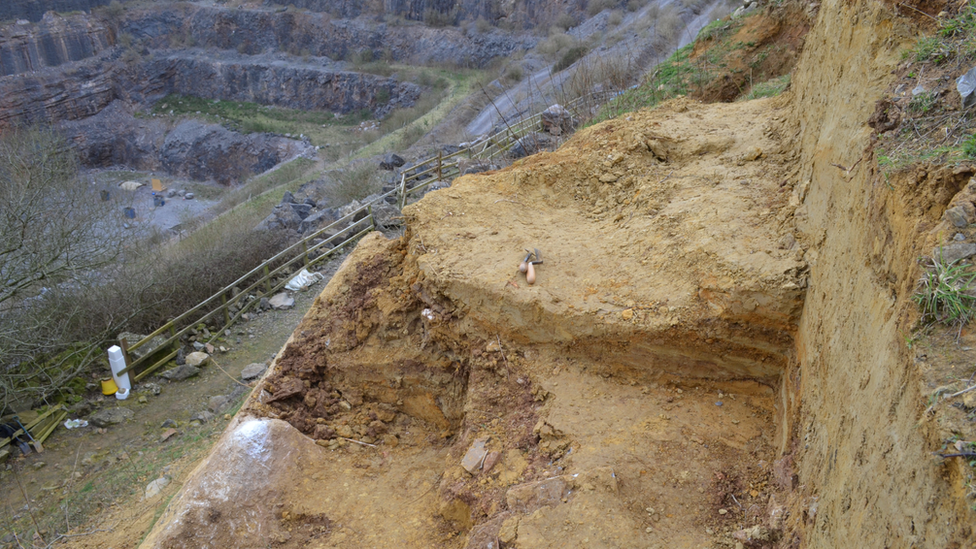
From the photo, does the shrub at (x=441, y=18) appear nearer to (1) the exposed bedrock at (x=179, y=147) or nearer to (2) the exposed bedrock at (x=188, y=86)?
(2) the exposed bedrock at (x=188, y=86)

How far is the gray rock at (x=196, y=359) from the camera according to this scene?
1210 centimetres

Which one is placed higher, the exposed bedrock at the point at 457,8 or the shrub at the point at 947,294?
the shrub at the point at 947,294

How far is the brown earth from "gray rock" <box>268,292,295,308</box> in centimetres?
768

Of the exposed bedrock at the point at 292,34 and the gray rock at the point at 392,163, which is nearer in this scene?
the gray rock at the point at 392,163

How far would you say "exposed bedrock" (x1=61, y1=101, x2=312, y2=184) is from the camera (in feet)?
135

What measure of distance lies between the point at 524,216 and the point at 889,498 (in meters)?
4.59

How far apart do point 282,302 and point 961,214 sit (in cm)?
1314

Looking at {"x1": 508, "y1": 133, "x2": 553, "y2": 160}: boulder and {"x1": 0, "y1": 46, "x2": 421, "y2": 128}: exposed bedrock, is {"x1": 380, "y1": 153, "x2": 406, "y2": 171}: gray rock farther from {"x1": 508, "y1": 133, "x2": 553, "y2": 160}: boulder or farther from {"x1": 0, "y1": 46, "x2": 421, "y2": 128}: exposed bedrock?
{"x1": 0, "y1": 46, "x2": 421, "y2": 128}: exposed bedrock

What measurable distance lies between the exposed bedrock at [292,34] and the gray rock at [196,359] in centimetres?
3569

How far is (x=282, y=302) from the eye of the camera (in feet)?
45.2

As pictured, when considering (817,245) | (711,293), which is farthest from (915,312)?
(711,293)

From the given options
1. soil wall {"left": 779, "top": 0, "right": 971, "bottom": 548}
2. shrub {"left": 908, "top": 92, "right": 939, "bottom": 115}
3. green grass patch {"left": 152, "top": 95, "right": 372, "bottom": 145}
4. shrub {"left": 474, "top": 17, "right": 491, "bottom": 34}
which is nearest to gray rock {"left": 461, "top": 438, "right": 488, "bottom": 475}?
soil wall {"left": 779, "top": 0, "right": 971, "bottom": 548}

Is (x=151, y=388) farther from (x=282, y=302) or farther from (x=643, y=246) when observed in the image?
(x=643, y=246)

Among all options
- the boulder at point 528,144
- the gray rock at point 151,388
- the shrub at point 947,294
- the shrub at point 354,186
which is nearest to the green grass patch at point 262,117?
the shrub at point 354,186
